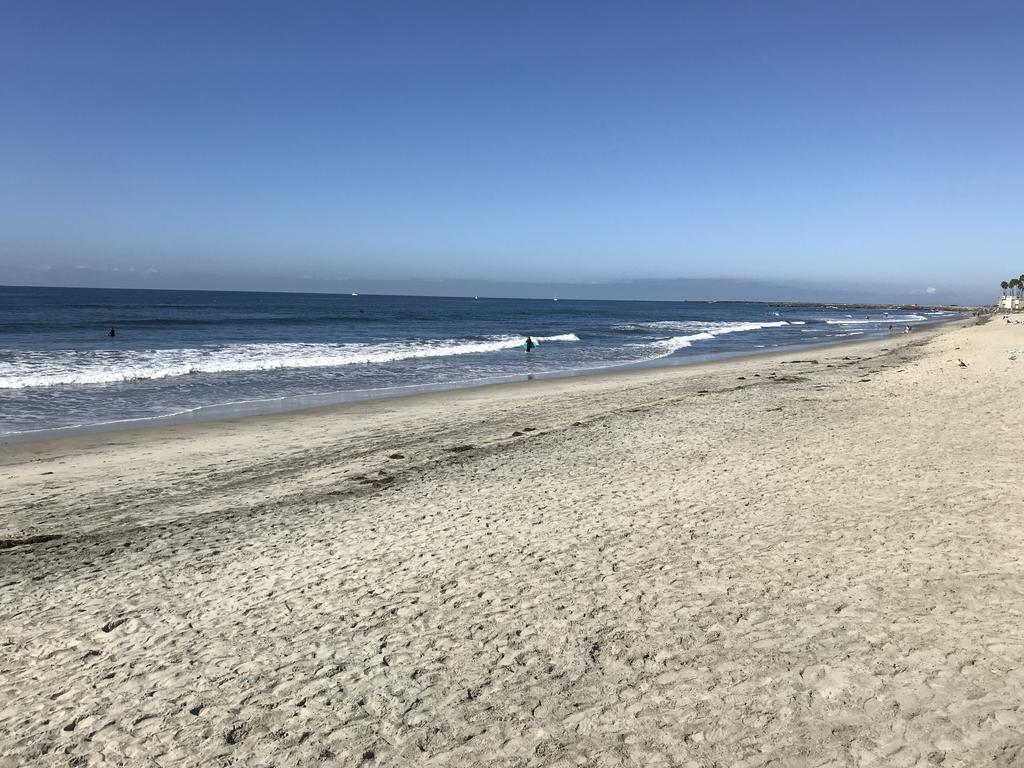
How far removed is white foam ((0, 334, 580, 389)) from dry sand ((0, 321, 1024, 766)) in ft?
37.8

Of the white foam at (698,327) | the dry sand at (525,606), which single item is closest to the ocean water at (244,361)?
the dry sand at (525,606)

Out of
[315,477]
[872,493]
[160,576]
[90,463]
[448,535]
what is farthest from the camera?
[90,463]

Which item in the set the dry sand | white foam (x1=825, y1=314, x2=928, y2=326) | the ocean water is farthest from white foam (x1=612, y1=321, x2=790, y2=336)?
the dry sand

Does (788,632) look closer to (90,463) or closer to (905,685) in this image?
(905,685)

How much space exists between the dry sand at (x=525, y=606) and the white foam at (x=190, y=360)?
11.5 metres

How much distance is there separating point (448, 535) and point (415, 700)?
295 centimetres

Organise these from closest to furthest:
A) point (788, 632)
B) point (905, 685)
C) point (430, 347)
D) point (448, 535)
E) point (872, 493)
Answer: point (905, 685) < point (788, 632) < point (448, 535) < point (872, 493) < point (430, 347)

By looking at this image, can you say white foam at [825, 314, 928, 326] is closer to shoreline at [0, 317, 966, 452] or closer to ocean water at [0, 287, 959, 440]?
ocean water at [0, 287, 959, 440]

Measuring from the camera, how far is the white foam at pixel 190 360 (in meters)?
21.0

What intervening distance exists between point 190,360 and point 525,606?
2506cm

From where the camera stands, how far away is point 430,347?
117 feet

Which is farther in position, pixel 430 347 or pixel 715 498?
pixel 430 347

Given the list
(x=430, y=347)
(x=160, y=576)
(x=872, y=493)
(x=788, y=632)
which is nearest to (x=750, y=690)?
(x=788, y=632)

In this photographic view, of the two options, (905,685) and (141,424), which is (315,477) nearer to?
(141,424)
